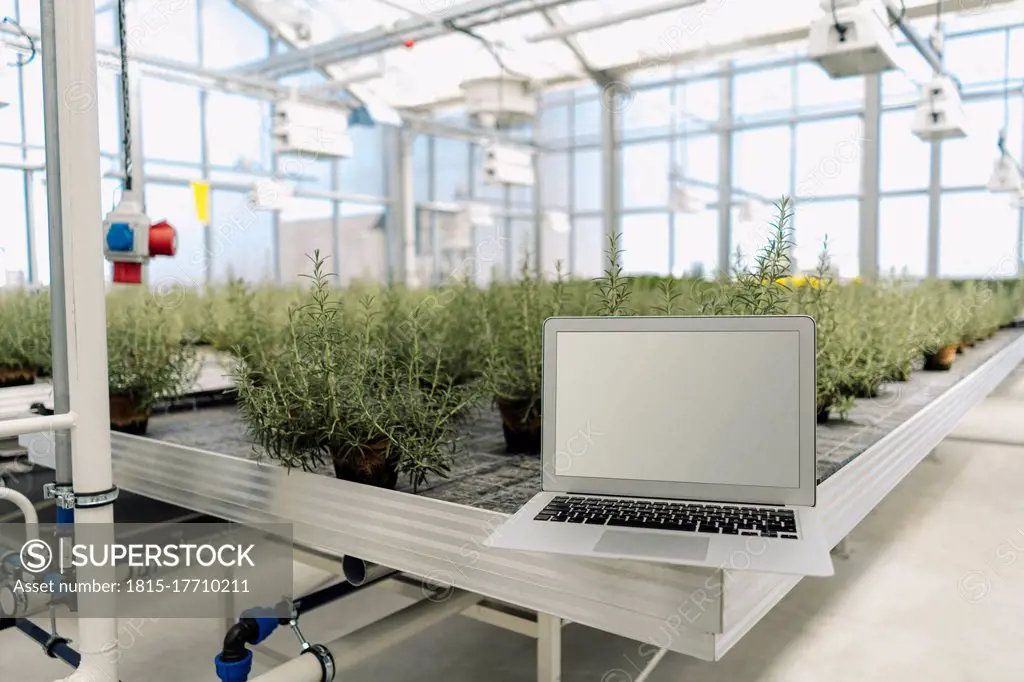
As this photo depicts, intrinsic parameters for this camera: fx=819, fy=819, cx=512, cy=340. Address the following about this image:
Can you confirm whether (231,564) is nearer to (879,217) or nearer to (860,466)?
(860,466)

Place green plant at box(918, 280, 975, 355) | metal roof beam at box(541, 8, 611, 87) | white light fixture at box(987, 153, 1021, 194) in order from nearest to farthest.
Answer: green plant at box(918, 280, 975, 355)
white light fixture at box(987, 153, 1021, 194)
metal roof beam at box(541, 8, 611, 87)

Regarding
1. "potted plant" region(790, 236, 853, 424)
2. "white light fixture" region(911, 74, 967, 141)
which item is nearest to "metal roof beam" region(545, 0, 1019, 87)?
"white light fixture" region(911, 74, 967, 141)

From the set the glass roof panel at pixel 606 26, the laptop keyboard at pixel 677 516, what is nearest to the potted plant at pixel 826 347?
the laptop keyboard at pixel 677 516

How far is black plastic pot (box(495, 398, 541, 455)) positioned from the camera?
7.08 ft

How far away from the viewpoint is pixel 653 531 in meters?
1.30

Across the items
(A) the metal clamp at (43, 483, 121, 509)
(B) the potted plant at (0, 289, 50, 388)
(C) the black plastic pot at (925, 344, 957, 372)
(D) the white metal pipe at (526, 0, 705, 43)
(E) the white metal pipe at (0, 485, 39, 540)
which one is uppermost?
(D) the white metal pipe at (526, 0, 705, 43)

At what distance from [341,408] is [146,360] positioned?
1102 millimetres

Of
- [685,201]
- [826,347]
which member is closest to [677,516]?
[826,347]

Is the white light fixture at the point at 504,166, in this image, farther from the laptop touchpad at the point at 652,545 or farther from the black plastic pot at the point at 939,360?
the laptop touchpad at the point at 652,545

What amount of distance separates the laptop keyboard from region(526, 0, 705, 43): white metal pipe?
295 inches

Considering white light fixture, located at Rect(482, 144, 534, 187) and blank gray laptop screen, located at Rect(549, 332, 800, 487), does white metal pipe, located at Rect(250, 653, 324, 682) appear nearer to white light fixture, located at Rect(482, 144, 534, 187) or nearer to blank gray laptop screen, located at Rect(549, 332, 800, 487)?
blank gray laptop screen, located at Rect(549, 332, 800, 487)

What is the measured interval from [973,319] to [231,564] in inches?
173

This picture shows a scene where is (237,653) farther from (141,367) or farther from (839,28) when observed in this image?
(839,28)

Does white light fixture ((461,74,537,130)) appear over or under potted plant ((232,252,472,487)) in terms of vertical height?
over
